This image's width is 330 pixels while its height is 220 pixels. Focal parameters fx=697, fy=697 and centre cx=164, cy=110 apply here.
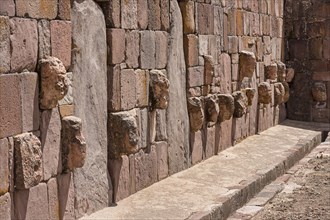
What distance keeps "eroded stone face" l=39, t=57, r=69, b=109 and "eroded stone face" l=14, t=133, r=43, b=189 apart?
396mm

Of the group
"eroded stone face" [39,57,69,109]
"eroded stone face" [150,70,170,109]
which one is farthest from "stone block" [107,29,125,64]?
"eroded stone face" [39,57,69,109]

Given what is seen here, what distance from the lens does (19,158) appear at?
19.9 ft

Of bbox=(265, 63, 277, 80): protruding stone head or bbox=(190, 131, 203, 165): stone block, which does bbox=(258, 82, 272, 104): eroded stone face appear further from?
bbox=(190, 131, 203, 165): stone block

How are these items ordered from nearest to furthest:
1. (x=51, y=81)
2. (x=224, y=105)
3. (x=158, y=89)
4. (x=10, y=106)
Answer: (x=10, y=106) < (x=51, y=81) < (x=158, y=89) < (x=224, y=105)

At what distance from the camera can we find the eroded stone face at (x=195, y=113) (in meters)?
10.5

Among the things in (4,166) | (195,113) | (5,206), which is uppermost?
(195,113)

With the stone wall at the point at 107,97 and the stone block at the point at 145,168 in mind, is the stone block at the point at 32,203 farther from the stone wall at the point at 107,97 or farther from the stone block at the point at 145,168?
the stone block at the point at 145,168

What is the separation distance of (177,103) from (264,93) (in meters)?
5.08

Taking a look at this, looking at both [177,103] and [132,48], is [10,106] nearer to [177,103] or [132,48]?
[132,48]

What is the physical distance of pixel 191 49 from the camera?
10.6 metres

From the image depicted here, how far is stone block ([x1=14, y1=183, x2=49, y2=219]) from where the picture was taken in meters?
6.15

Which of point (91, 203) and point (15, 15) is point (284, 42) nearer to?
point (91, 203)

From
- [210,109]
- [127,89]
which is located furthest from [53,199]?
[210,109]

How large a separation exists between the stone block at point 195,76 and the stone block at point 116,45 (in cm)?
246
